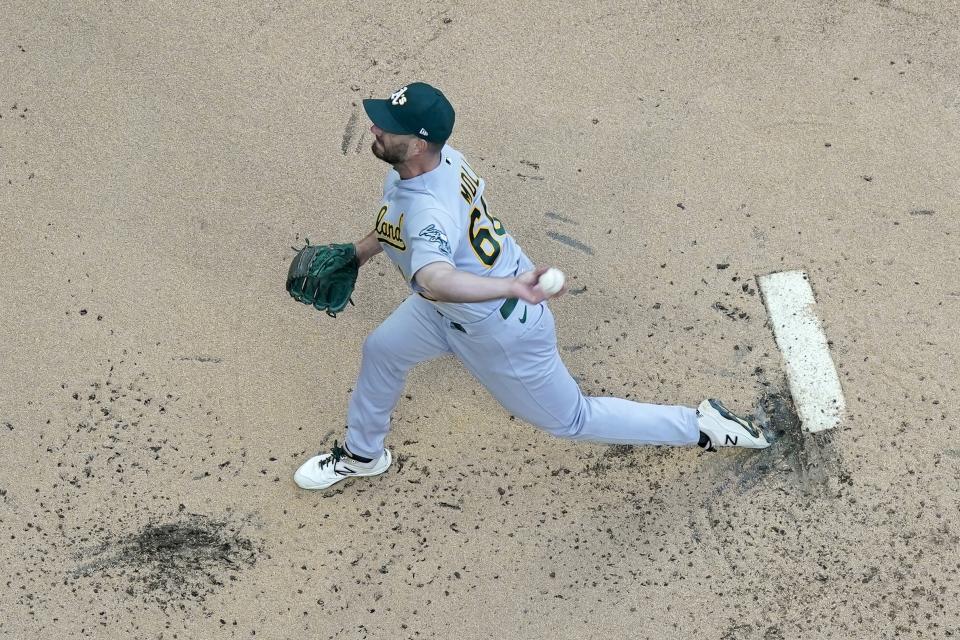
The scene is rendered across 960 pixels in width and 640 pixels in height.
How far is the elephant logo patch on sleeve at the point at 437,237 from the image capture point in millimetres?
2785

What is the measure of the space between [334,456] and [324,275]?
0.88 m

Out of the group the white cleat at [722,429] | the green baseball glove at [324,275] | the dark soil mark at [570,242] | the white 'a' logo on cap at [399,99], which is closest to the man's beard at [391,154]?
the white 'a' logo on cap at [399,99]

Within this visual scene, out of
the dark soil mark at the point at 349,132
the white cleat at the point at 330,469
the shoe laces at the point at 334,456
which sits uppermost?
the dark soil mark at the point at 349,132

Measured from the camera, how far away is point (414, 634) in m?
3.68

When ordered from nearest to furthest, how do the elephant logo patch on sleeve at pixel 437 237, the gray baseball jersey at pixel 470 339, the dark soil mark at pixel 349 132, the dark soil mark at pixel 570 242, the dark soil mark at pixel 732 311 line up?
the elephant logo patch on sleeve at pixel 437 237
the gray baseball jersey at pixel 470 339
the dark soil mark at pixel 732 311
the dark soil mark at pixel 570 242
the dark soil mark at pixel 349 132

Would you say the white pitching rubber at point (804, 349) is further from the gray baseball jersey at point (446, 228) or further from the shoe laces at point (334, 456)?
the shoe laces at point (334, 456)

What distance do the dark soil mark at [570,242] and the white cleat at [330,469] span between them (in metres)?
1.30

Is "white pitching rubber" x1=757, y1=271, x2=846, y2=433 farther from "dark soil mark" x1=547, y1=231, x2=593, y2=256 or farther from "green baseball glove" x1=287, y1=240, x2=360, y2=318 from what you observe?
"green baseball glove" x1=287, y1=240, x2=360, y2=318

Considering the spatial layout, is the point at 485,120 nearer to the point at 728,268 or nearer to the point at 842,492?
the point at 728,268

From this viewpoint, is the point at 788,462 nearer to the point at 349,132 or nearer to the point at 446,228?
the point at 446,228

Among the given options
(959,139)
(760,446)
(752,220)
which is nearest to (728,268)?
(752,220)

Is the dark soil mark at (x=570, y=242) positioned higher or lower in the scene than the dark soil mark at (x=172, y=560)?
higher

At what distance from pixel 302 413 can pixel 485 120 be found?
68.4 inches

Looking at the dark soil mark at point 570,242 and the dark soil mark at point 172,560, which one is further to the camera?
the dark soil mark at point 570,242
